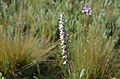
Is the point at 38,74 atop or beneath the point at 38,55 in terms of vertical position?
beneath

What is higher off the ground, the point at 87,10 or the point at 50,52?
the point at 87,10

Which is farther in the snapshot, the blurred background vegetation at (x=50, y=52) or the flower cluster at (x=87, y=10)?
the flower cluster at (x=87, y=10)

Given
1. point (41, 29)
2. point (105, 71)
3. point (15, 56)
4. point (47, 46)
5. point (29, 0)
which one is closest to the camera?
point (105, 71)

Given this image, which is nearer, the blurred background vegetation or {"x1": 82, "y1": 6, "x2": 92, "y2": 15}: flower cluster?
the blurred background vegetation

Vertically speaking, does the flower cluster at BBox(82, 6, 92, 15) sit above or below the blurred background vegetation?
above

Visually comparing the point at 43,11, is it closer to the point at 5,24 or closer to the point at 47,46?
the point at 5,24

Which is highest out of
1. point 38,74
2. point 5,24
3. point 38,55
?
point 5,24

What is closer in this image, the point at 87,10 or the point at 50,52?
the point at 50,52

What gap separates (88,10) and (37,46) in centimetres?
150

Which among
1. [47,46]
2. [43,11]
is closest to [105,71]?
[47,46]

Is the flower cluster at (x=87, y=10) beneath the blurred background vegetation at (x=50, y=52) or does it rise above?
above

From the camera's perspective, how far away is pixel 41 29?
4.04 m

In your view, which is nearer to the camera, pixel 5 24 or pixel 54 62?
pixel 54 62

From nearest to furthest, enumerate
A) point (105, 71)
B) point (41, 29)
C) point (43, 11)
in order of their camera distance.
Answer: point (105, 71) → point (41, 29) → point (43, 11)
